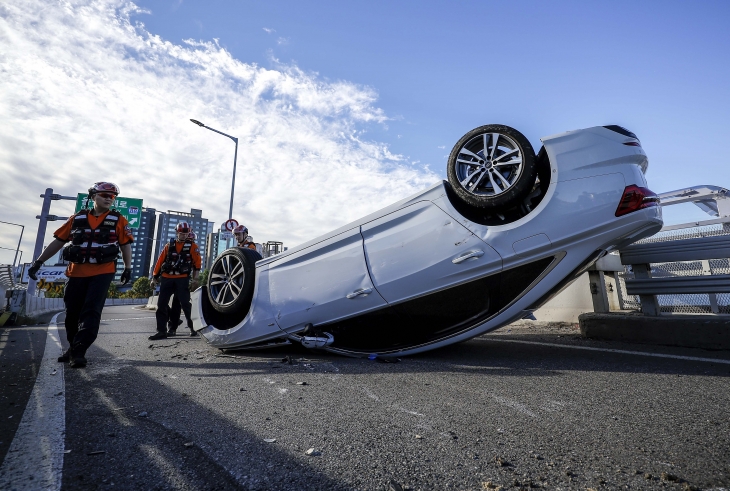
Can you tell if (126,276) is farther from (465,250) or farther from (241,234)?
(465,250)

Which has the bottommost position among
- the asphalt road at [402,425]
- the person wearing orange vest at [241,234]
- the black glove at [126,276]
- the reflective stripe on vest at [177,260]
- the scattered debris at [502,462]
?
the scattered debris at [502,462]

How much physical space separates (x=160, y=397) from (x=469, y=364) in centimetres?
231

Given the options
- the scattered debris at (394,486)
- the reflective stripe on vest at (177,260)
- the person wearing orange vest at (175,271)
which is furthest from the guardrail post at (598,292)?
the reflective stripe on vest at (177,260)

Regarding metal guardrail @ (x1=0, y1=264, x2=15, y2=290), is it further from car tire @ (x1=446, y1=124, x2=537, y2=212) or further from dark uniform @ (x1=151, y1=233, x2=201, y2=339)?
car tire @ (x1=446, y1=124, x2=537, y2=212)

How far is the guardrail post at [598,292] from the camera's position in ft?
15.9

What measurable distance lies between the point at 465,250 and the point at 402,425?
1576 mm

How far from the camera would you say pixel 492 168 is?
3053 mm

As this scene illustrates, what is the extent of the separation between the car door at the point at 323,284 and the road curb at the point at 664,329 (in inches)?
110

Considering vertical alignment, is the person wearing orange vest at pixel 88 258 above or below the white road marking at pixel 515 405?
above

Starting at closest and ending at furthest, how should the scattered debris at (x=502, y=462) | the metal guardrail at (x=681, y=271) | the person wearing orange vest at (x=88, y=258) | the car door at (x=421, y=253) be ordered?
the scattered debris at (x=502, y=462)
the car door at (x=421, y=253)
the person wearing orange vest at (x=88, y=258)
the metal guardrail at (x=681, y=271)

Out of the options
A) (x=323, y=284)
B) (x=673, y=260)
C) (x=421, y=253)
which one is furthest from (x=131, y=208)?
(x=673, y=260)

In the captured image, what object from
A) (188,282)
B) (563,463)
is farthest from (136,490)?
(188,282)

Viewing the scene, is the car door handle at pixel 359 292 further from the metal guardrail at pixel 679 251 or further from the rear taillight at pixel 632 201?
the metal guardrail at pixel 679 251

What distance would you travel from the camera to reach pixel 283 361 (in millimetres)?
3576
